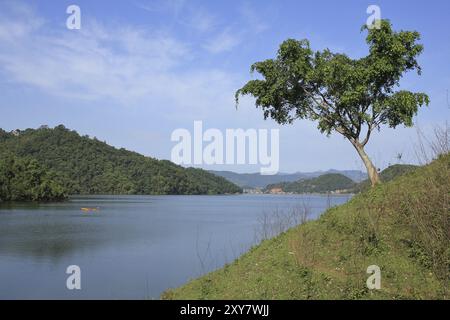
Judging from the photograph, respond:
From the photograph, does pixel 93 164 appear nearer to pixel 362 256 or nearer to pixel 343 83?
pixel 343 83

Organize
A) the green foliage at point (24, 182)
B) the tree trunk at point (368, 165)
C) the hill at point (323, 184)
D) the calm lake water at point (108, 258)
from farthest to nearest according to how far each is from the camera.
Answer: the green foliage at point (24, 182) → the hill at point (323, 184) → the tree trunk at point (368, 165) → the calm lake water at point (108, 258)

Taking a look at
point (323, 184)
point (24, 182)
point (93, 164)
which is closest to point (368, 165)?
point (24, 182)

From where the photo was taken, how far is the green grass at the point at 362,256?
9.77 meters

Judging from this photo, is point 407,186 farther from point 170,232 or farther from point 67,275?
point 170,232

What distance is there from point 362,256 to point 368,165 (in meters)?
7.04

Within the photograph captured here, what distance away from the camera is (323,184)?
332 ft

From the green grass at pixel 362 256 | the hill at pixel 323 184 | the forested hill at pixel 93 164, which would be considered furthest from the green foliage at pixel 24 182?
the green grass at pixel 362 256

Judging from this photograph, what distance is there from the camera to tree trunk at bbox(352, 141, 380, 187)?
17.2m

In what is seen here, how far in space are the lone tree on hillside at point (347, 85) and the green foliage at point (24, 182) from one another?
233ft

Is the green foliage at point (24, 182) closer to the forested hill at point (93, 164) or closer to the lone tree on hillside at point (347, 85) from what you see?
the forested hill at point (93, 164)

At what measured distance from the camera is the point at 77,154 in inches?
5699
